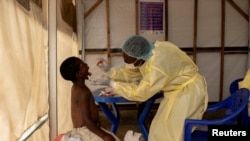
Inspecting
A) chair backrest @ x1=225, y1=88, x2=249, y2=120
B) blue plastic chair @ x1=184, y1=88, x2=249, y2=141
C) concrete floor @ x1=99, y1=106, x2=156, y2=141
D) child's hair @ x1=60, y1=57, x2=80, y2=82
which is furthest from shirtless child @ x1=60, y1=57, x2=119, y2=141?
concrete floor @ x1=99, y1=106, x2=156, y2=141

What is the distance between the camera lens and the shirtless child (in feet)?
5.83

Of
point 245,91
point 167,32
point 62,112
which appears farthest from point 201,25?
point 245,91

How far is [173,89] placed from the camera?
2.10 m

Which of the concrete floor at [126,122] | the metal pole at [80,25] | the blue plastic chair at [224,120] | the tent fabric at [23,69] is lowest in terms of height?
the concrete floor at [126,122]

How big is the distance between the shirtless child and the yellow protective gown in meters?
0.26

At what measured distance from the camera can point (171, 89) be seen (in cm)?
210

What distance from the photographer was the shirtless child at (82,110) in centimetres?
178

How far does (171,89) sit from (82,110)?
24.4 inches

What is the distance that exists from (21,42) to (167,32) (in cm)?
424

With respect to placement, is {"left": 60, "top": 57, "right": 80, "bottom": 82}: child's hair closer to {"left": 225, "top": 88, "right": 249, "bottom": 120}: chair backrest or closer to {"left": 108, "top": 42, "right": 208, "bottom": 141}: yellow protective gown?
{"left": 108, "top": 42, "right": 208, "bottom": 141}: yellow protective gown

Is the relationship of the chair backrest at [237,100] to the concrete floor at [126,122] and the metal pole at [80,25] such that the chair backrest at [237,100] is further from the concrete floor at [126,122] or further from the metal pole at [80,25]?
the metal pole at [80,25]

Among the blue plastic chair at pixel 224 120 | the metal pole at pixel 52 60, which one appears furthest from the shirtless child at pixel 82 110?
the metal pole at pixel 52 60

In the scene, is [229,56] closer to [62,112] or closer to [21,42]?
[62,112]

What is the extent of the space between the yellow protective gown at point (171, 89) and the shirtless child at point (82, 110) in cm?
26
